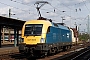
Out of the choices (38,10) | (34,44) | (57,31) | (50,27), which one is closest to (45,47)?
(34,44)

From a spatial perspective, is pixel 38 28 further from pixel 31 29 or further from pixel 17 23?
pixel 17 23

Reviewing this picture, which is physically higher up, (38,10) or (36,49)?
(38,10)

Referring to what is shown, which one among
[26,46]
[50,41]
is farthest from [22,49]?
[50,41]

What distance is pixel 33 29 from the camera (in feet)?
69.4

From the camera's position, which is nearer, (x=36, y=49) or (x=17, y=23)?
(x=36, y=49)

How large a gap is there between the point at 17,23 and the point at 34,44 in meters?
29.0

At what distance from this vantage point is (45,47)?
20.6m

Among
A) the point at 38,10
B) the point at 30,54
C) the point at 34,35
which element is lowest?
the point at 30,54

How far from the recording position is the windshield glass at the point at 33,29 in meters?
20.8

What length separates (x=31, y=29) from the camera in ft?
69.5

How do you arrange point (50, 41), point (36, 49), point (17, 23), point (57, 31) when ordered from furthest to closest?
point (17, 23)
point (57, 31)
point (50, 41)
point (36, 49)

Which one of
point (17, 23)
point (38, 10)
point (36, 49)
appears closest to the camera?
point (36, 49)

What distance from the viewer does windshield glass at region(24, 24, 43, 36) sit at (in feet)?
68.3

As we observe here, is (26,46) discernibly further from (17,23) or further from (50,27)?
(17,23)
